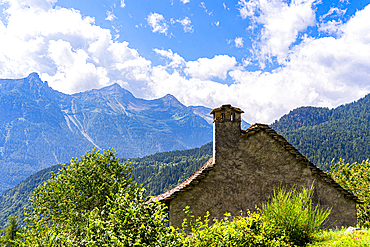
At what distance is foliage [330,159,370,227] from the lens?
2150 centimetres

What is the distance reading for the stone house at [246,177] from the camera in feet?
42.4

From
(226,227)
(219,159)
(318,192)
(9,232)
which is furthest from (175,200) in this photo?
(9,232)

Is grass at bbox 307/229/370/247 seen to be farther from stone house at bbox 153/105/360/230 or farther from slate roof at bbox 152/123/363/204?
slate roof at bbox 152/123/363/204

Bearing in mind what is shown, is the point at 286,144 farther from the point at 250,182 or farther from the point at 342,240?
the point at 342,240

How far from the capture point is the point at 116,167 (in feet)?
67.1

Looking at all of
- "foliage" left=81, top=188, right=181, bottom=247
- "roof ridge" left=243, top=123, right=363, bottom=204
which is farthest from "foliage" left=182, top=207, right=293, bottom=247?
"roof ridge" left=243, top=123, right=363, bottom=204

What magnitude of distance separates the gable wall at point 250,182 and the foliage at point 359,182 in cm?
946

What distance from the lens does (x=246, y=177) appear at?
Result: 1349 centimetres

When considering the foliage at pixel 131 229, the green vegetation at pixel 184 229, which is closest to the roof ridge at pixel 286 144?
the green vegetation at pixel 184 229

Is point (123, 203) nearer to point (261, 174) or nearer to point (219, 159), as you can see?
point (219, 159)

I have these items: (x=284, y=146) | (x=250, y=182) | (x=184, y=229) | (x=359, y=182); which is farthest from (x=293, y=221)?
(x=359, y=182)

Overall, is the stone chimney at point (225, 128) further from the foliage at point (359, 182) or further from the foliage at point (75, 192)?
the foliage at point (359, 182)

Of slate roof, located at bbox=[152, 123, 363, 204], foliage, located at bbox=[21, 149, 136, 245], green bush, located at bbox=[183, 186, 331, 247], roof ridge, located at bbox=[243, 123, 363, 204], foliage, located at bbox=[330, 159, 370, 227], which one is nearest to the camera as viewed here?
green bush, located at bbox=[183, 186, 331, 247]

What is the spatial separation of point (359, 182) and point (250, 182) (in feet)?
56.6
